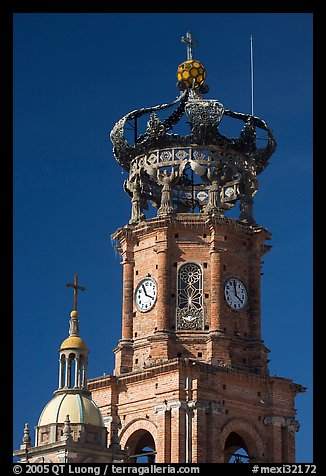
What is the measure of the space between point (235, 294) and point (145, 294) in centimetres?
624

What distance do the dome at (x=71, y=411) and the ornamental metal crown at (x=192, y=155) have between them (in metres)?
17.2

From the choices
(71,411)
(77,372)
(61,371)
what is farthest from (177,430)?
(61,371)

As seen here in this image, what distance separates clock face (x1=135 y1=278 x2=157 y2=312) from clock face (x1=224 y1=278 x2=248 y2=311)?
503cm

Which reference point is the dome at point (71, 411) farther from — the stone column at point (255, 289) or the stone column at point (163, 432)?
the stone column at point (255, 289)

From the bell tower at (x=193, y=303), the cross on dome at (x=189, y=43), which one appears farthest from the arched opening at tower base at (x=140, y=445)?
the cross on dome at (x=189, y=43)

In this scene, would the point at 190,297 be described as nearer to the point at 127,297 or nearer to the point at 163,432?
the point at 127,297

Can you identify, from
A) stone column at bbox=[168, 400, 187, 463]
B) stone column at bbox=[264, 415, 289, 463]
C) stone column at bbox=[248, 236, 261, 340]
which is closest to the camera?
stone column at bbox=[168, 400, 187, 463]

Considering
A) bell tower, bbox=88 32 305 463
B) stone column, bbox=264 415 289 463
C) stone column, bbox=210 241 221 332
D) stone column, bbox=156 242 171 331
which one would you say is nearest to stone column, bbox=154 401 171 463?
bell tower, bbox=88 32 305 463

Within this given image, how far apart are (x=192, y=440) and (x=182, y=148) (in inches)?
845

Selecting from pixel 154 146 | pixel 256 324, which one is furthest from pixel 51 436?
pixel 154 146

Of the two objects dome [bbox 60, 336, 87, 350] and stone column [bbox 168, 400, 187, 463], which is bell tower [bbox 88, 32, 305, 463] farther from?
dome [bbox 60, 336, 87, 350]

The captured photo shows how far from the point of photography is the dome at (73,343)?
3041 inches

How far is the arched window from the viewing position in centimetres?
8456
